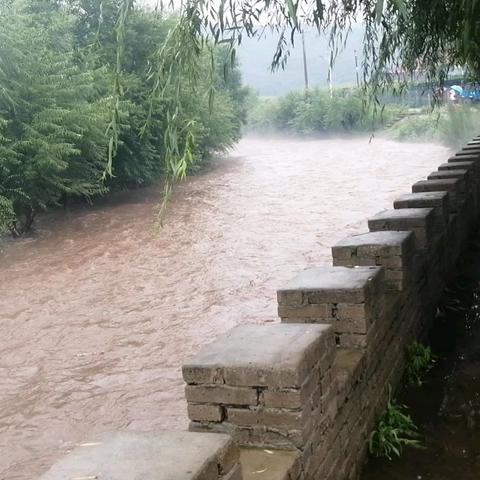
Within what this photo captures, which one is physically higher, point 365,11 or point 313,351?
point 365,11

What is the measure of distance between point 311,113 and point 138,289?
3646cm

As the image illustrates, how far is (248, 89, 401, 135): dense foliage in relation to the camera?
1645 inches

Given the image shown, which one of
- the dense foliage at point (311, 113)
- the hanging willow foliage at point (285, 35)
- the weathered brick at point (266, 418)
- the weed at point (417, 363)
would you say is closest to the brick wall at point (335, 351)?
the weathered brick at point (266, 418)

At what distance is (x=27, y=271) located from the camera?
11.9 metres

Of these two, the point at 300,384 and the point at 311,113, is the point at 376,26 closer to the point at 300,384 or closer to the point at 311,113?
the point at 300,384

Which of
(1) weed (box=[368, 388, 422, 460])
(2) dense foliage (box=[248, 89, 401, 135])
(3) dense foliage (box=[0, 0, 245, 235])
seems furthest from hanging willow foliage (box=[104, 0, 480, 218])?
(2) dense foliage (box=[248, 89, 401, 135])

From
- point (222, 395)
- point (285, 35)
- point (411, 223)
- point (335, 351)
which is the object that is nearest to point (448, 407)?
point (335, 351)

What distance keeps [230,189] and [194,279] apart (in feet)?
35.0

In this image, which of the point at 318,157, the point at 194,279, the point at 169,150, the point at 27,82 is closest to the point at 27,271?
the point at 194,279

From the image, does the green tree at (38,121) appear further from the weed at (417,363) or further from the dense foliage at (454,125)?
the weed at (417,363)

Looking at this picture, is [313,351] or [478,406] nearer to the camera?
[313,351]

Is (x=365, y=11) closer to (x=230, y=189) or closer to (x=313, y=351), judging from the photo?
(x=313, y=351)

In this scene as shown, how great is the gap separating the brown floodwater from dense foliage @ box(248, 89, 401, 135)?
67.6ft

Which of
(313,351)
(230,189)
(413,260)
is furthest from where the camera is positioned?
(230,189)
